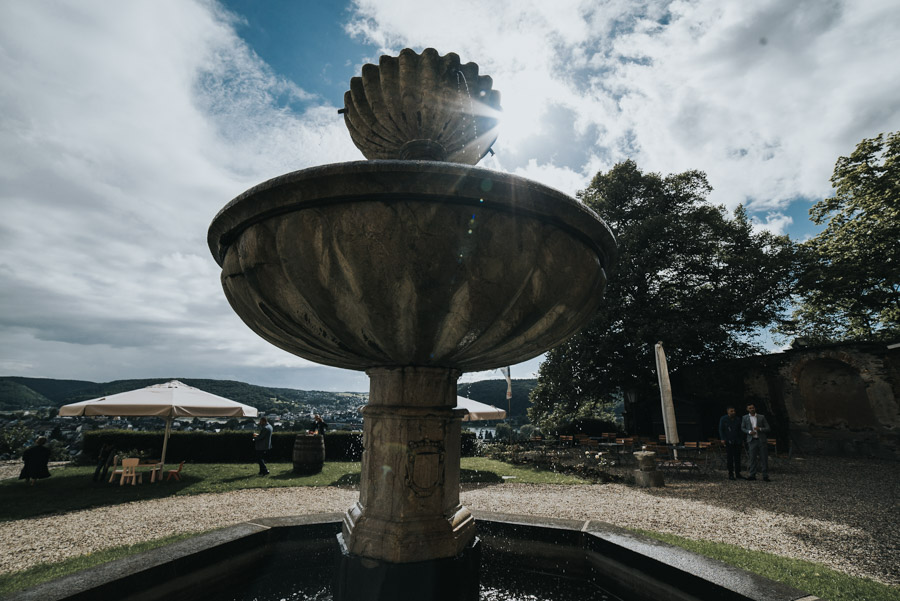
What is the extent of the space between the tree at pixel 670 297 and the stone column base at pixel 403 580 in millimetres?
14531

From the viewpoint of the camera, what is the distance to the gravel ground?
4.43m

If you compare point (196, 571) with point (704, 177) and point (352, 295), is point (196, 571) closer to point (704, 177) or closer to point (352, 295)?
point (352, 295)

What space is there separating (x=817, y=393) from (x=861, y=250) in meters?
5.71

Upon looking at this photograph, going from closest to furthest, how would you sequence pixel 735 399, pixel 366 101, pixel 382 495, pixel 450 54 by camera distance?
pixel 382 495 < pixel 450 54 < pixel 366 101 < pixel 735 399

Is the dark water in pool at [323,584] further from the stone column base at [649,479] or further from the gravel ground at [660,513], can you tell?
the stone column base at [649,479]

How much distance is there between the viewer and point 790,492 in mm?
7617

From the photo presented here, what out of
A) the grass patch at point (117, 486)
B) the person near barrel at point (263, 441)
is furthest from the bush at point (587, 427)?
the person near barrel at point (263, 441)

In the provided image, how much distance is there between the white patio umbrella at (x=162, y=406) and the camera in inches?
362

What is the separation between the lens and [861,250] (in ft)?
50.6

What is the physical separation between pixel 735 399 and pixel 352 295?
1829 cm

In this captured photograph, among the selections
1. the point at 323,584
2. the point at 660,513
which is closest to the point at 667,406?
the point at 660,513

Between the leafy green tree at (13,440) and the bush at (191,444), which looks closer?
the bush at (191,444)

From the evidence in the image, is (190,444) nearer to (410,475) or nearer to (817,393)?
(410,475)

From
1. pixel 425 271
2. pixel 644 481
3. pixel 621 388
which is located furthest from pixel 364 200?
pixel 621 388
